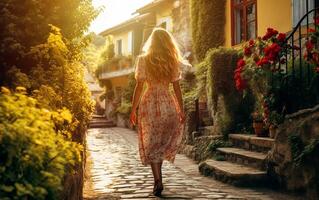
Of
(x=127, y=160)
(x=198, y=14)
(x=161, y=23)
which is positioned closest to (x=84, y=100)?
(x=127, y=160)

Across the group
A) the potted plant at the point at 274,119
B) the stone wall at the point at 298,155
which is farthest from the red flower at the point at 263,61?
the stone wall at the point at 298,155

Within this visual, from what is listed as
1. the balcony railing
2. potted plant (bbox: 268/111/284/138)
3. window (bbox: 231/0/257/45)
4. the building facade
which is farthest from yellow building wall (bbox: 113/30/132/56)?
the balcony railing

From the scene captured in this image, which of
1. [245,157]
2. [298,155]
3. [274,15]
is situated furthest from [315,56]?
[274,15]

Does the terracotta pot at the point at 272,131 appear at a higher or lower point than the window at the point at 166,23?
lower

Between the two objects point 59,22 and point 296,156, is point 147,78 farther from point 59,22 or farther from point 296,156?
point 296,156

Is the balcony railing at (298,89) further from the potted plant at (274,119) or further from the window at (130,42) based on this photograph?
the window at (130,42)

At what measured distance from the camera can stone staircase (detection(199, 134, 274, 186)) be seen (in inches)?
260

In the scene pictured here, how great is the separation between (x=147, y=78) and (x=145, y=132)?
0.72 m

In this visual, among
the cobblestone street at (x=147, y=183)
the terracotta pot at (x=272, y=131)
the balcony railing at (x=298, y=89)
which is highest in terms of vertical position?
the balcony railing at (x=298, y=89)

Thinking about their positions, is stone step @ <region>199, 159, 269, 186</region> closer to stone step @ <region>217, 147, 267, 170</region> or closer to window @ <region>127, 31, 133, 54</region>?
stone step @ <region>217, 147, 267, 170</region>

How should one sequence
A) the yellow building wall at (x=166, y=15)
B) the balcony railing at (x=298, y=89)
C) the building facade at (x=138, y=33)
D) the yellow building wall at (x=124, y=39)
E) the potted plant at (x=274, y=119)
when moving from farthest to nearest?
the yellow building wall at (x=124, y=39) < the yellow building wall at (x=166, y=15) < the building facade at (x=138, y=33) < the potted plant at (x=274, y=119) < the balcony railing at (x=298, y=89)

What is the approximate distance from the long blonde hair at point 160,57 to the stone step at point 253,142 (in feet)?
6.80

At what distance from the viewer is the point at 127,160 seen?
10.1 meters

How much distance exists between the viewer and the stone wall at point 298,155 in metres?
5.53
